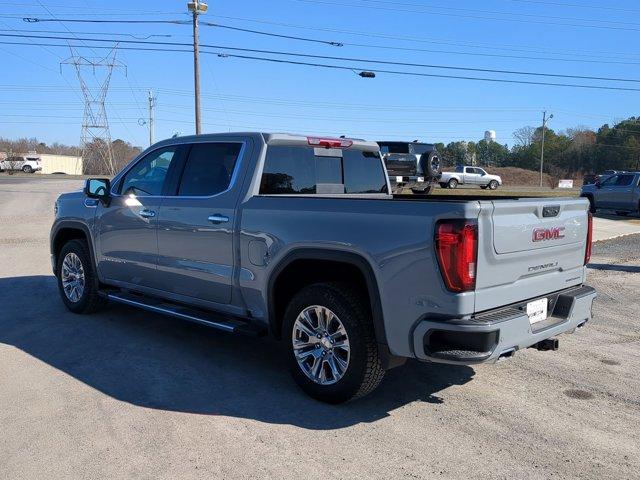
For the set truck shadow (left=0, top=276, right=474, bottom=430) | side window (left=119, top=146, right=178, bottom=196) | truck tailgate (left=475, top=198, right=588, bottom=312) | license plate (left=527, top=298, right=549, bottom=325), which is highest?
side window (left=119, top=146, right=178, bottom=196)

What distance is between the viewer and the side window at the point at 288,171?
505 cm

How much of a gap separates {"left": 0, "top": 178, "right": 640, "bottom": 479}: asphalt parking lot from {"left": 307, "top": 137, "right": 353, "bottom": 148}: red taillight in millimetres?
1988

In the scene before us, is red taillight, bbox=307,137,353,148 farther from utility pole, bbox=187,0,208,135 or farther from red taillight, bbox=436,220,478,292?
utility pole, bbox=187,0,208,135

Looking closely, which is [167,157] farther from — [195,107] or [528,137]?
[528,137]

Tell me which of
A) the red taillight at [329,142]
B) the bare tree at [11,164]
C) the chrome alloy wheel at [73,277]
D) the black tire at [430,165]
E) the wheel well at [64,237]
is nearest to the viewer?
the red taillight at [329,142]

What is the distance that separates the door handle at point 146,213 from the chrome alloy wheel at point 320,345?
205 centimetres

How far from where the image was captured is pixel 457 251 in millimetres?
3564

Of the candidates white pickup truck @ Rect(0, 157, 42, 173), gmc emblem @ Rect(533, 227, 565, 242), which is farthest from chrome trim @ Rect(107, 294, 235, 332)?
white pickup truck @ Rect(0, 157, 42, 173)

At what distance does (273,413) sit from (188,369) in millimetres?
1168

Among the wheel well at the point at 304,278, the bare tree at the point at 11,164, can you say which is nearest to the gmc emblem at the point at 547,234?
the wheel well at the point at 304,278

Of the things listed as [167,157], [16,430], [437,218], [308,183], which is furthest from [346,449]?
[167,157]

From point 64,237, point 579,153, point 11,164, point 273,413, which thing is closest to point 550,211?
point 273,413

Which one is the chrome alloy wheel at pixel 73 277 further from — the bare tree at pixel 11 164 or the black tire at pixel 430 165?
the bare tree at pixel 11 164

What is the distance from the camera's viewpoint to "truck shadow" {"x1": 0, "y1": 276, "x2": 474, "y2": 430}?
4.29m
